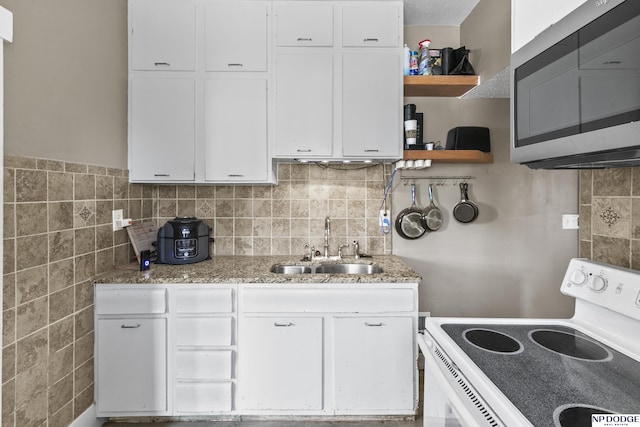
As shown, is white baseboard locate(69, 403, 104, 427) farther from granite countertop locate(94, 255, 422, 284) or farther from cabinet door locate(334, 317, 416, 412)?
cabinet door locate(334, 317, 416, 412)

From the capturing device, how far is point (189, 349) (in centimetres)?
185

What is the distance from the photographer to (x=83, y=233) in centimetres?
177

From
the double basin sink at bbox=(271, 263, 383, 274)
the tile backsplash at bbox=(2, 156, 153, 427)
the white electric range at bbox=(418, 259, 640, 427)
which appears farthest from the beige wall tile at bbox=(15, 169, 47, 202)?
the white electric range at bbox=(418, 259, 640, 427)

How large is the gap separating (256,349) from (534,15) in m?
2.00

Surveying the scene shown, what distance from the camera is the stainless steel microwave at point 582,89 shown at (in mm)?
741

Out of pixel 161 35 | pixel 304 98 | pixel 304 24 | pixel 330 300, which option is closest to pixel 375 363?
pixel 330 300

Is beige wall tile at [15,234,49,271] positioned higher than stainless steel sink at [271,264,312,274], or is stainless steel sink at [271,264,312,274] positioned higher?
beige wall tile at [15,234,49,271]

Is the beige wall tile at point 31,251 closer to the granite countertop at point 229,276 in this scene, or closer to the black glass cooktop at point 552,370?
the granite countertop at point 229,276

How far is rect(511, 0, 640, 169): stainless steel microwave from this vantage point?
74 centimetres

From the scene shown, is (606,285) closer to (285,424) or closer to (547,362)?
(547,362)

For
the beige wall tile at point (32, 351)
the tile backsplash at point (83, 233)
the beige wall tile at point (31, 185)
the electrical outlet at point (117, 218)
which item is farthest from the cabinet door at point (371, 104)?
the beige wall tile at point (32, 351)

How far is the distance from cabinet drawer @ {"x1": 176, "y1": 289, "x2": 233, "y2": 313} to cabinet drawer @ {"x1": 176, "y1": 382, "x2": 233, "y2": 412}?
42cm

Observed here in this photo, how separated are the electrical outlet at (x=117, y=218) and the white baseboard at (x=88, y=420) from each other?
1.03 meters

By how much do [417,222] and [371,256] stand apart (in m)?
0.43
